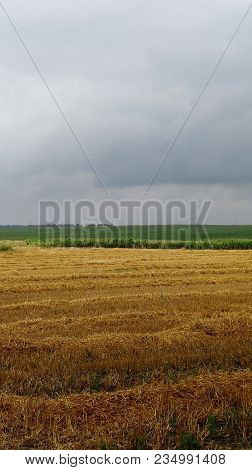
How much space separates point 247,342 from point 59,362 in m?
3.69

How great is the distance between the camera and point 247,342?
9758 millimetres

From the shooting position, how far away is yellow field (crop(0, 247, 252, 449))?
5.53 meters

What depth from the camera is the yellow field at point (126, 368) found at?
5531 mm

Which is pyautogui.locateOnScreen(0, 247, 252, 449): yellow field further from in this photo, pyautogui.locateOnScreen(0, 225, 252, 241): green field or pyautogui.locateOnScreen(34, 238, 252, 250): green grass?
pyautogui.locateOnScreen(0, 225, 252, 241): green field

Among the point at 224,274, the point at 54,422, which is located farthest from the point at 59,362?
the point at 224,274

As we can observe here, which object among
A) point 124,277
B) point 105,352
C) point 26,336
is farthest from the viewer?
point 124,277

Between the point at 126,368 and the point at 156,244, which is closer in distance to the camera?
the point at 126,368

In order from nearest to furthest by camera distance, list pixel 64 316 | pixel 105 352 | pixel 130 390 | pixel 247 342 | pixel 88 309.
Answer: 1. pixel 130 390
2. pixel 105 352
3. pixel 247 342
4. pixel 64 316
5. pixel 88 309

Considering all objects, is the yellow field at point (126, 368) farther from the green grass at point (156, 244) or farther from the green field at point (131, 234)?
the green field at point (131, 234)

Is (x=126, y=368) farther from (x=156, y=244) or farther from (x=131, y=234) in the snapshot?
(x=131, y=234)

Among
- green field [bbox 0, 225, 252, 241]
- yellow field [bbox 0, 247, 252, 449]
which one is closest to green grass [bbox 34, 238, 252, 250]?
green field [bbox 0, 225, 252, 241]

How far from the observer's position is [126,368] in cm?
809

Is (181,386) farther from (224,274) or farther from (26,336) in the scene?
(224,274)

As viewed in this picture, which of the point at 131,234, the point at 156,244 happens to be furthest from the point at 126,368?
the point at 131,234
